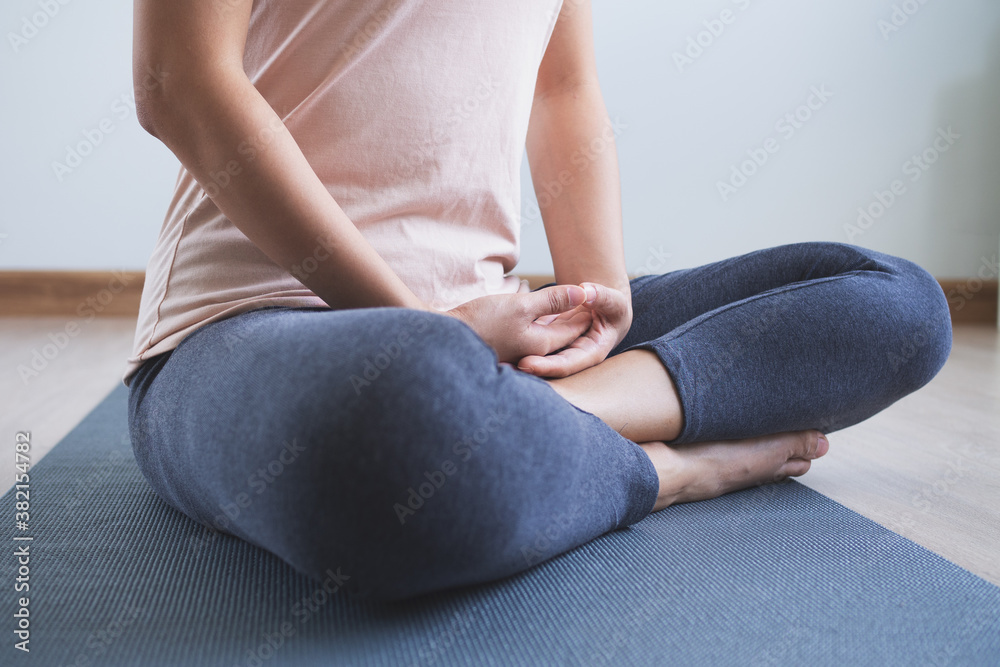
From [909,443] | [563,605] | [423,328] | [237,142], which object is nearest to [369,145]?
[237,142]

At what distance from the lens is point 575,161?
3.21ft

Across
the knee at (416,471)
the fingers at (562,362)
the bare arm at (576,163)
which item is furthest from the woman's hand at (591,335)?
the knee at (416,471)

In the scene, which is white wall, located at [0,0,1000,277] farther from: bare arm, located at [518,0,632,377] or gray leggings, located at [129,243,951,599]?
gray leggings, located at [129,243,951,599]

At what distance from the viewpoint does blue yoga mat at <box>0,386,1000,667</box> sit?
51 cm

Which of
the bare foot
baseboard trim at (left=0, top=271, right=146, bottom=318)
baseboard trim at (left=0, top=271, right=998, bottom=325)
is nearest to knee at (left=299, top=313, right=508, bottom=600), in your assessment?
the bare foot

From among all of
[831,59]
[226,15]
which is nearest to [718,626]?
[226,15]

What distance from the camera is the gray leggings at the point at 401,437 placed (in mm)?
506

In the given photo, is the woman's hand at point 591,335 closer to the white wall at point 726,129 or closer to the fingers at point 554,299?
the fingers at point 554,299

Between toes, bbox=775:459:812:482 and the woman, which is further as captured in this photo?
toes, bbox=775:459:812:482

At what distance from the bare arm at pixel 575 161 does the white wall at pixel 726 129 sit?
138 cm

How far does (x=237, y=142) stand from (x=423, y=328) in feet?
0.78

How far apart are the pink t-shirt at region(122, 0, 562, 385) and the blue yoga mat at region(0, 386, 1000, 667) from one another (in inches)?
8.0

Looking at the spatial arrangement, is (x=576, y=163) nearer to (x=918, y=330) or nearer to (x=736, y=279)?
(x=736, y=279)

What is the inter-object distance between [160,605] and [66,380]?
3.73 feet
